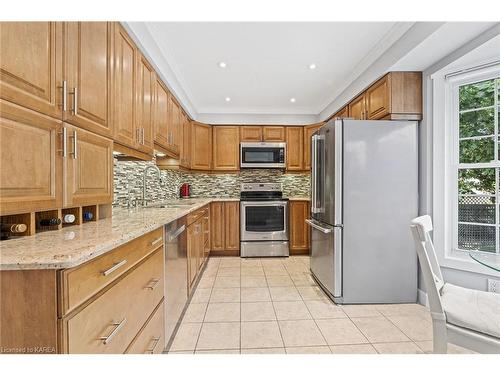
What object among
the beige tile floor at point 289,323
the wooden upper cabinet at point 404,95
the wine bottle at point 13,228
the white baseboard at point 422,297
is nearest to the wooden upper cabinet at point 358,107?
the wooden upper cabinet at point 404,95

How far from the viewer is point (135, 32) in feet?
6.59

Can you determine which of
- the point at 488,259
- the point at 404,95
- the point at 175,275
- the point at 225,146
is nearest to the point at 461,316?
the point at 488,259

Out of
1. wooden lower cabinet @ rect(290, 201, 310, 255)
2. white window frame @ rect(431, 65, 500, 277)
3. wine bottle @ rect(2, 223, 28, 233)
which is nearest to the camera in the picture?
wine bottle @ rect(2, 223, 28, 233)

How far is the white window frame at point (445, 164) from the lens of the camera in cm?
240

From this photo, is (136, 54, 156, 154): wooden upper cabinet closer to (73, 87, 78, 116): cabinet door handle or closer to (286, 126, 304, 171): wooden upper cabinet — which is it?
(73, 87, 78, 116): cabinet door handle

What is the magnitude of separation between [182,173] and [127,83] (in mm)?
2936

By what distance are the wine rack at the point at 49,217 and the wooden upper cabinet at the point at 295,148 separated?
11.1 ft

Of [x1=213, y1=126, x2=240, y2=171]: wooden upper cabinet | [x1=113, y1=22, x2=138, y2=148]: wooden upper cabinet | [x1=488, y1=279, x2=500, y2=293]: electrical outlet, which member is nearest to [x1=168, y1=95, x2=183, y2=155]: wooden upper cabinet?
[x1=113, y1=22, x2=138, y2=148]: wooden upper cabinet

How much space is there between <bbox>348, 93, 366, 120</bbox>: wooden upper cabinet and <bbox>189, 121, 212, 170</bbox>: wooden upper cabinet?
236cm

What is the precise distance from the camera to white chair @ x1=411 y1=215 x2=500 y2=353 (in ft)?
4.10

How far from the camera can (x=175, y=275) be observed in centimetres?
200

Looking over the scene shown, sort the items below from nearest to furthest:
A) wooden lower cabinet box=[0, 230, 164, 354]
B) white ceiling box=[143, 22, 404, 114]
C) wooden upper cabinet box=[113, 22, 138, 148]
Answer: wooden lower cabinet box=[0, 230, 164, 354], wooden upper cabinet box=[113, 22, 138, 148], white ceiling box=[143, 22, 404, 114]

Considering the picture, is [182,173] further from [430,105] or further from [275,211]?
[430,105]
